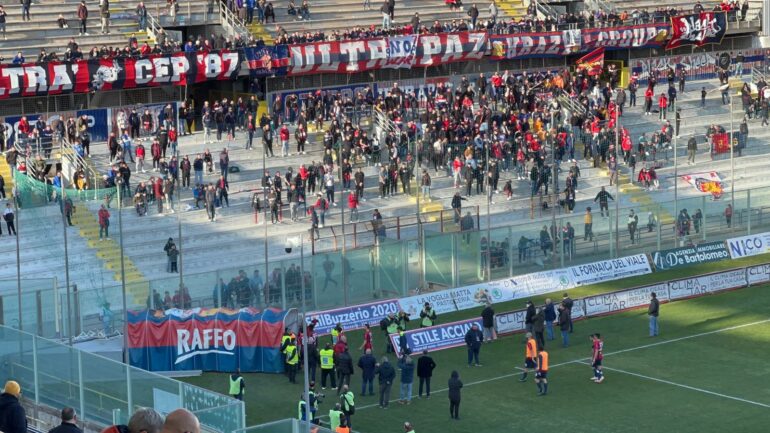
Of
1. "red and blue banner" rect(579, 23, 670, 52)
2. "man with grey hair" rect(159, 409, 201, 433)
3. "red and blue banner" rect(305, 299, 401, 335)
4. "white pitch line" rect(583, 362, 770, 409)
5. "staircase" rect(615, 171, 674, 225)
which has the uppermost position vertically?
"red and blue banner" rect(579, 23, 670, 52)

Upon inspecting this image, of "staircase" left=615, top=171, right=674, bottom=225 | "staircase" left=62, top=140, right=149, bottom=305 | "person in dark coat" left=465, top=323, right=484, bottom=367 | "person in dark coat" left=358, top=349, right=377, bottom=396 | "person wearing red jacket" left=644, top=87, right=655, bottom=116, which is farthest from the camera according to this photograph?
"person wearing red jacket" left=644, top=87, right=655, bottom=116

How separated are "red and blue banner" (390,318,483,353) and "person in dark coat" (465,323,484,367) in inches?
49.2

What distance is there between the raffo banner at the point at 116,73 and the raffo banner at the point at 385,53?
325 centimetres

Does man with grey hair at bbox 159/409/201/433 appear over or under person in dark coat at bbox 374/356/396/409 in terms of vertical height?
over

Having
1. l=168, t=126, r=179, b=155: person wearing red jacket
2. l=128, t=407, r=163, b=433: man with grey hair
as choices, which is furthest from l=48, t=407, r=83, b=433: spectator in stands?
l=168, t=126, r=179, b=155: person wearing red jacket

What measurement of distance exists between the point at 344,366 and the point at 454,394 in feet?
11.2

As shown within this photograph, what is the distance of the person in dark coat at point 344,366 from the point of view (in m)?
36.0

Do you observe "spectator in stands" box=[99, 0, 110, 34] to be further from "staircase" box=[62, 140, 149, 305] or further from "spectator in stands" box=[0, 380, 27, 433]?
"spectator in stands" box=[0, 380, 27, 433]

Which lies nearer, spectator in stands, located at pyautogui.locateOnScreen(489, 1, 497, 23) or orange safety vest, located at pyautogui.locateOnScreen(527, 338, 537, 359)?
orange safety vest, located at pyautogui.locateOnScreen(527, 338, 537, 359)

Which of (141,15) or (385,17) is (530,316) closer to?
(141,15)

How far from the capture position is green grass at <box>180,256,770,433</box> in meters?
34.0

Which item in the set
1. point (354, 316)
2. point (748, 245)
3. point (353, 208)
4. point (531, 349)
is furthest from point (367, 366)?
point (748, 245)

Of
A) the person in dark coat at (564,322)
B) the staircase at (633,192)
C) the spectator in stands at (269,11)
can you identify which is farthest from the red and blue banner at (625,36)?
the person in dark coat at (564,322)

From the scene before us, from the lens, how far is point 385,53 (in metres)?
63.8
